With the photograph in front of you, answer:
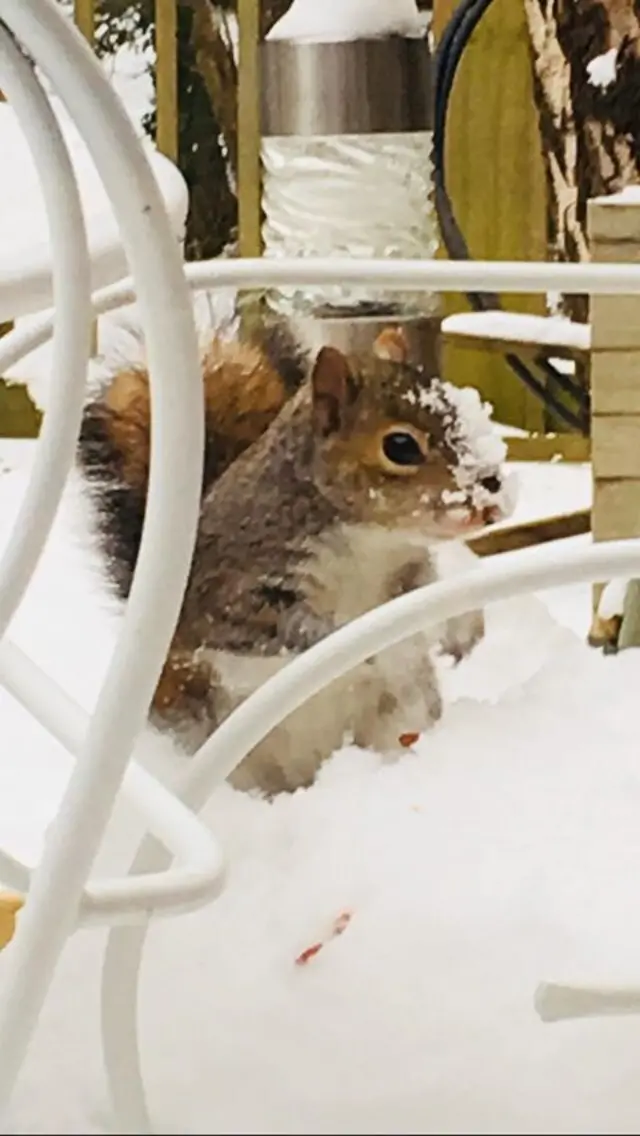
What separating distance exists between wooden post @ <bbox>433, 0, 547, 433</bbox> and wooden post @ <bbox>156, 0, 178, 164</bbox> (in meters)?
0.25

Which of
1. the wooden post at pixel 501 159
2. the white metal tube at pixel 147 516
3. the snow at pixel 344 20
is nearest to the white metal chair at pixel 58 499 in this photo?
the white metal tube at pixel 147 516

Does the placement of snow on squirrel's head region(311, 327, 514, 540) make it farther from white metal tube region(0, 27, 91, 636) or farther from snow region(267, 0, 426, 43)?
white metal tube region(0, 27, 91, 636)

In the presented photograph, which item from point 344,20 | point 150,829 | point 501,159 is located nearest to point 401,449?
point 344,20

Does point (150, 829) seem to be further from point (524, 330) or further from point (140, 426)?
point (524, 330)

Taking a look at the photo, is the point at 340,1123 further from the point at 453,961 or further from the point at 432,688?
the point at 432,688

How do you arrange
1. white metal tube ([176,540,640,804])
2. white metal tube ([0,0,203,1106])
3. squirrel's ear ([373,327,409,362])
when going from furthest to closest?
squirrel's ear ([373,327,409,362]), white metal tube ([176,540,640,804]), white metal tube ([0,0,203,1106])

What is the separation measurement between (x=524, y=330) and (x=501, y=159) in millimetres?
269

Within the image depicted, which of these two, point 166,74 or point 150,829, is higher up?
point 166,74

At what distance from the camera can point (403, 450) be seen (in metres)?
1.00

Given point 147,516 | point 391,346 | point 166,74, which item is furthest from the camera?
point 166,74

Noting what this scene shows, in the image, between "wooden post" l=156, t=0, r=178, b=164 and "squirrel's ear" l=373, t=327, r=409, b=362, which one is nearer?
"squirrel's ear" l=373, t=327, r=409, b=362

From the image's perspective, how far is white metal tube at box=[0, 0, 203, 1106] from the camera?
250 millimetres

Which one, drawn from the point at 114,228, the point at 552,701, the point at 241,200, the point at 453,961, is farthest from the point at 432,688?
the point at 114,228

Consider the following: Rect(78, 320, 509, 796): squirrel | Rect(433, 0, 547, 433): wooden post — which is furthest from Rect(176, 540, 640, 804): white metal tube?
Rect(433, 0, 547, 433): wooden post
